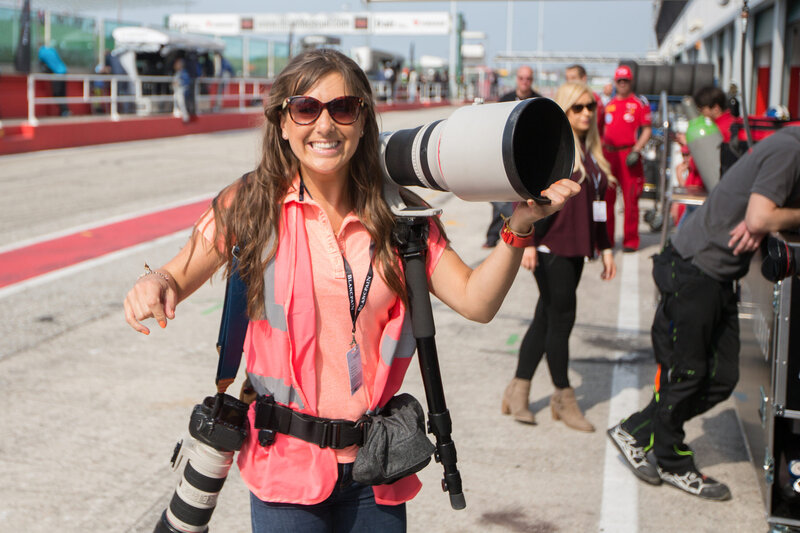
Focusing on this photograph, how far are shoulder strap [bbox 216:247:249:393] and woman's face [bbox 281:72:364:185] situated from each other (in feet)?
0.99

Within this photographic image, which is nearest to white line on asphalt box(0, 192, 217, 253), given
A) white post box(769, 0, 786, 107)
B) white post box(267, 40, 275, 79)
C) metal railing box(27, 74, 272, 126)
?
metal railing box(27, 74, 272, 126)

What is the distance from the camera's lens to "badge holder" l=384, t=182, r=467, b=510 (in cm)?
220

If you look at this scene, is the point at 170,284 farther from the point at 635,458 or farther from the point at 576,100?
the point at 576,100

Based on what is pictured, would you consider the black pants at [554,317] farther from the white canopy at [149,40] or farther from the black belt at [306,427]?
the white canopy at [149,40]

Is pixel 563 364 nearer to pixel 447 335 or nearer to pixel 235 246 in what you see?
pixel 447 335

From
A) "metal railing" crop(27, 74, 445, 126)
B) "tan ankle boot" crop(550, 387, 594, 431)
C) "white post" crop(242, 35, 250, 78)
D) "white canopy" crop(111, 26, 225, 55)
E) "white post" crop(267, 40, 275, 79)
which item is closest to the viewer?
"tan ankle boot" crop(550, 387, 594, 431)

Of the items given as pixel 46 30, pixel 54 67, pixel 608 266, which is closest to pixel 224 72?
pixel 46 30

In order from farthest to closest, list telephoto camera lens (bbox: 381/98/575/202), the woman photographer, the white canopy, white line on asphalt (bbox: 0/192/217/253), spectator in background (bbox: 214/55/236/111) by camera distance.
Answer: spectator in background (bbox: 214/55/236/111), the white canopy, white line on asphalt (bbox: 0/192/217/253), the woman photographer, telephoto camera lens (bbox: 381/98/575/202)

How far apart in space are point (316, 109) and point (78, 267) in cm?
653

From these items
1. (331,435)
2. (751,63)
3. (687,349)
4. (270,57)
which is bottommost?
(687,349)

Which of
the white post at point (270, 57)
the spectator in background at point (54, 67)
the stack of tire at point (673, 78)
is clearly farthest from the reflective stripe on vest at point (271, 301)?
the white post at point (270, 57)

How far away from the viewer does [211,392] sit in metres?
5.14

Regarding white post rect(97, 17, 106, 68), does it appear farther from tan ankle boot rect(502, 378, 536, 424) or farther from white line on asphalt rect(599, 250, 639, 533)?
tan ankle boot rect(502, 378, 536, 424)

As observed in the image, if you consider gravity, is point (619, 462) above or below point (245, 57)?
below
